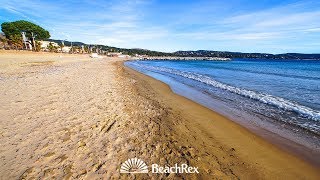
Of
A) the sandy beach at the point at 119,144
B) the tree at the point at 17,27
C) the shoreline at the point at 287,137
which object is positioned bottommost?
the shoreline at the point at 287,137

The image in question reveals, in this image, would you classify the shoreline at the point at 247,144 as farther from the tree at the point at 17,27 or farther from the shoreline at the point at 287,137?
the tree at the point at 17,27

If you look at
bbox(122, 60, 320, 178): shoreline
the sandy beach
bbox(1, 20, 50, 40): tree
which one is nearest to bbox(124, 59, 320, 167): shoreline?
bbox(122, 60, 320, 178): shoreline

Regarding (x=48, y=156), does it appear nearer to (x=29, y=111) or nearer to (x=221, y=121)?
(x=29, y=111)

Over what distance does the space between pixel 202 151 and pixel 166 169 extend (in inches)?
57.6

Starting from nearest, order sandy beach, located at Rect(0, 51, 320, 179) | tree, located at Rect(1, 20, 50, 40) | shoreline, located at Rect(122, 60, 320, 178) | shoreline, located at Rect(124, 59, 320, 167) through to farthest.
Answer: sandy beach, located at Rect(0, 51, 320, 179) → shoreline, located at Rect(122, 60, 320, 178) → shoreline, located at Rect(124, 59, 320, 167) → tree, located at Rect(1, 20, 50, 40)

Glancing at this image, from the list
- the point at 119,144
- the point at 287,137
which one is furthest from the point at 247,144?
the point at 119,144

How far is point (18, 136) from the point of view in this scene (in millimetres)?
5746

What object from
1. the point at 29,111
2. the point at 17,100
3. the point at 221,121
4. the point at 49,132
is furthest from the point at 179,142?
the point at 17,100

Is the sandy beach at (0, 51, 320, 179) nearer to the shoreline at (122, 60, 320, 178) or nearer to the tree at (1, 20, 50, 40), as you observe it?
the shoreline at (122, 60, 320, 178)

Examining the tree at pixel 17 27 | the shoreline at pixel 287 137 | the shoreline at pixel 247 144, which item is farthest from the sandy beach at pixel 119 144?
the tree at pixel 17 27

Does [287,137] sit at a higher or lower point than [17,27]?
lower

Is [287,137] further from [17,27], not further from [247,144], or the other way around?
[17,27]

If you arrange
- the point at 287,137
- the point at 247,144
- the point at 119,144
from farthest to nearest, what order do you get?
the point at 287,137 → the point at 247,144 → the point at 119,144

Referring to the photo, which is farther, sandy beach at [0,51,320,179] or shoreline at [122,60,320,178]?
shoreline at [122,60,320,178]
